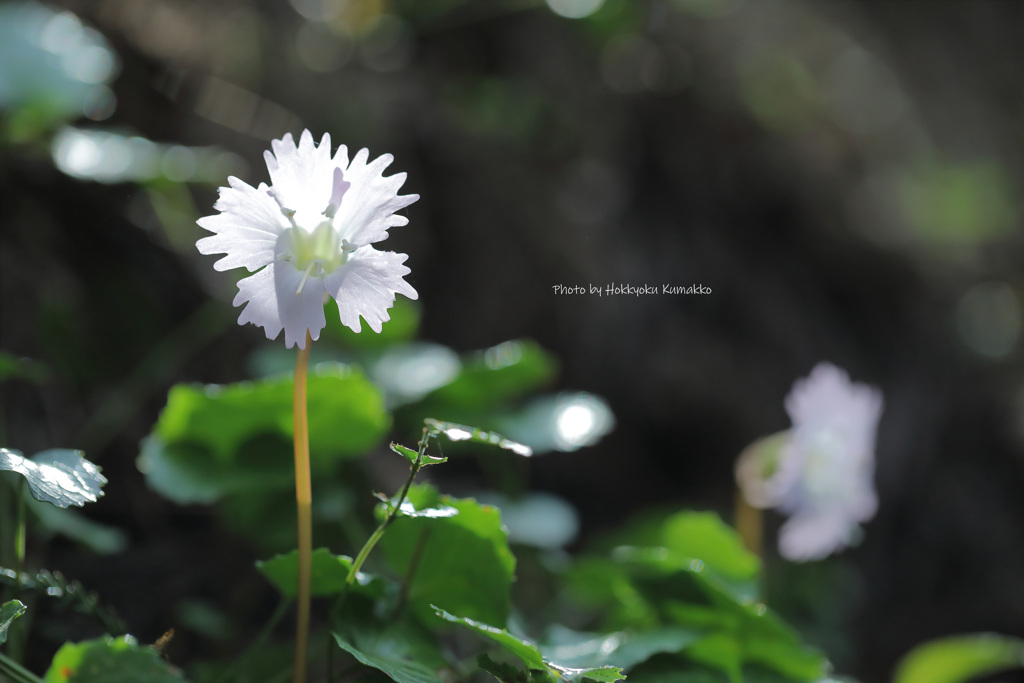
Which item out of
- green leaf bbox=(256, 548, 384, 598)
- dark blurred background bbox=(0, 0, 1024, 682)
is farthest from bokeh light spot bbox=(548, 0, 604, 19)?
green leaf bbox=(256, 548, 384, 598)

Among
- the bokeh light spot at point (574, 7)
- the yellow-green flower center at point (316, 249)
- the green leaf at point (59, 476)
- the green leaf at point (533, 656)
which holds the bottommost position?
the green leaf at point (533, 656)

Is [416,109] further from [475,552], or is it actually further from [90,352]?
[475,552]

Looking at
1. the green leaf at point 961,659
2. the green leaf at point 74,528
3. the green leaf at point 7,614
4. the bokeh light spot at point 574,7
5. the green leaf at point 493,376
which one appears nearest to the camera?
the green leaf at point 7,614

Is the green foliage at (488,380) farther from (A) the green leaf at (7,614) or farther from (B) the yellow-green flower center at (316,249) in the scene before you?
(A) the green leaf at (7,614)

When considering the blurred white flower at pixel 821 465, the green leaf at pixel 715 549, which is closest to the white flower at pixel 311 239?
the green leaf at pixel 715 549

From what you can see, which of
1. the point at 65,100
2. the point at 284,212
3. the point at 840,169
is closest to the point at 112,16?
the point at 65,100

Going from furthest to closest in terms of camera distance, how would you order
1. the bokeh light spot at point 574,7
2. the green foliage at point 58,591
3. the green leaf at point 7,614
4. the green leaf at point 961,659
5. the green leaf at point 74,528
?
the bokeh light spot at point 574,7 → the green leaf at point 961,659 → the green leaf at point 74,528 → the green foliage at point 58,591 → the green leaf at point 7,614
